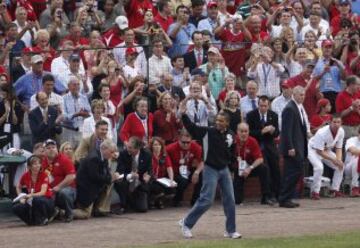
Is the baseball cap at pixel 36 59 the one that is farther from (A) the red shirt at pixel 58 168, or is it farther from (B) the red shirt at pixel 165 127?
(B) the red shirt at pixel 165 127

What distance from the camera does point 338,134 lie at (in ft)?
A: 74.0

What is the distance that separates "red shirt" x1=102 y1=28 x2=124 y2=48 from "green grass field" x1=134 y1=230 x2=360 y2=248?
7264 mm

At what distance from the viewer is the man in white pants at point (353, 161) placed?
2264cm

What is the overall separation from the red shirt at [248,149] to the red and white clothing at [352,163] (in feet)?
6.55

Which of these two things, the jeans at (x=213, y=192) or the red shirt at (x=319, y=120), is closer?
the jeans at (x=213, y=192)

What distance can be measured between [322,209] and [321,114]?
2.85m

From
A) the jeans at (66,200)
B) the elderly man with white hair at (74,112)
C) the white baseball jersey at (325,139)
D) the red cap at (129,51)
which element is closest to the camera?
the jeans at (66,200)

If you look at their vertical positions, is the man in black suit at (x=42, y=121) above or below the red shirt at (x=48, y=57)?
below

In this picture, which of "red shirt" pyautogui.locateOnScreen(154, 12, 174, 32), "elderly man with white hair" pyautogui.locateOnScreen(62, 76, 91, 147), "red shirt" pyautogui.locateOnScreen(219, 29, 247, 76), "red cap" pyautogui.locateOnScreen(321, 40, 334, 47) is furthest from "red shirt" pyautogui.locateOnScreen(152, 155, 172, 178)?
"red cap" pyautogui.locateOnScreen(321, 40, 334, 47)

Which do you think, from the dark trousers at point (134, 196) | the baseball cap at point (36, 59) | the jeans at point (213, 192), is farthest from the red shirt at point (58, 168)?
the jeans at point (213, 192)

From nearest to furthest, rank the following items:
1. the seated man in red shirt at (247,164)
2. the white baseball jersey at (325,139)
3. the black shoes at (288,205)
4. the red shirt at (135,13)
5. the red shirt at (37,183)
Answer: the red shirt at (37,183), the black shoes at (288,205), the seated man in red shirt at (247,164), the white baseball jersey at (325,139), the red shirt at (135,13)

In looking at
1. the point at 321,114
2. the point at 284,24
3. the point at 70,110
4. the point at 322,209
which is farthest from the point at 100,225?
the point at 284,24

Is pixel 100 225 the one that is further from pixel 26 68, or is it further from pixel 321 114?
pixel 321 114

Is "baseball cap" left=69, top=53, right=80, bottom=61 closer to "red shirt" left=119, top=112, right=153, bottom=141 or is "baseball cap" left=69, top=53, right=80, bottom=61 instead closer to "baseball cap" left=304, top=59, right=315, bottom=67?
"red shirt" left=119, top=112, right=153, bottom=141
